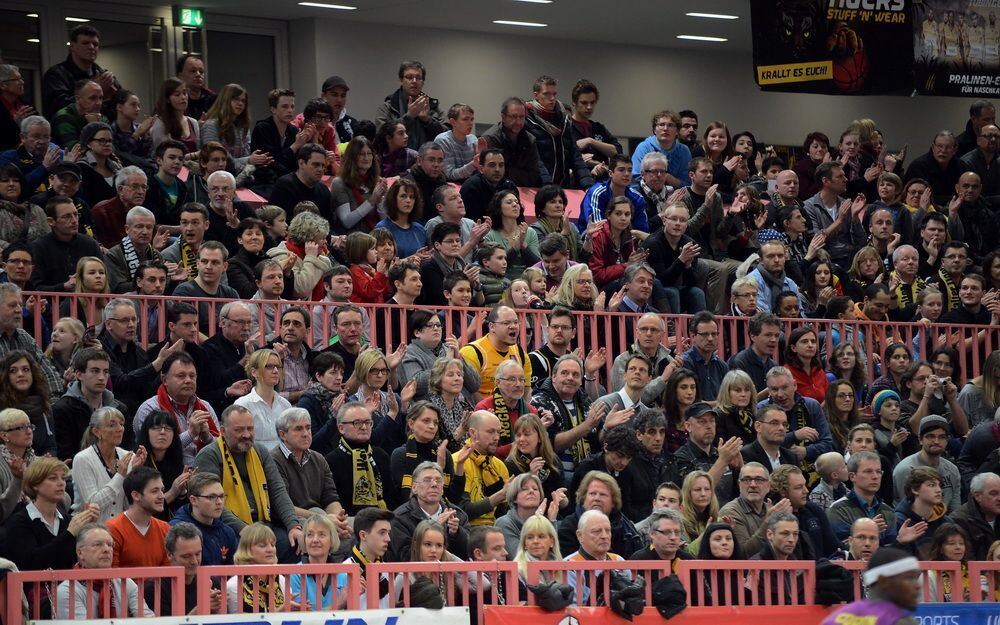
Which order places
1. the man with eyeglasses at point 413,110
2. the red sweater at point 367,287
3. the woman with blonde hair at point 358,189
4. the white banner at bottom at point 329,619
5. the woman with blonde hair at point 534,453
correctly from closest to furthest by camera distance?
the white banner at bottom at point 329,619 < the woman with blonde hair at point 534,453 < the red sweater at point 367,287 < the woman with blonde hair at point 358,189 < the man with eyeglasses at point 413,110

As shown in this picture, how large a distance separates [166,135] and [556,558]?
24.5 feet

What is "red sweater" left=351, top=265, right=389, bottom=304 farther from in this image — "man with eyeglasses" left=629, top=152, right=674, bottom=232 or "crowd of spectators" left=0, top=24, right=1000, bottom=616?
"man with eyeglasses" left=629, top=152, right=674, bottom=232

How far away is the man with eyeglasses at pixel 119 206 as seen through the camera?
14.3 metres

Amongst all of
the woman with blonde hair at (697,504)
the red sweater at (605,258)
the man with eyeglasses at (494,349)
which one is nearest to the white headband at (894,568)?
the woman with blonde hair at (697,504)

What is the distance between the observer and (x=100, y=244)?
1423 cm

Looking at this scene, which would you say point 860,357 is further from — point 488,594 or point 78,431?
point 78,431

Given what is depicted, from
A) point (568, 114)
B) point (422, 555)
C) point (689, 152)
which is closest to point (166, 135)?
point (568, 114)

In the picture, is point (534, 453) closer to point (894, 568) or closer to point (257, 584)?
point (257, 584)

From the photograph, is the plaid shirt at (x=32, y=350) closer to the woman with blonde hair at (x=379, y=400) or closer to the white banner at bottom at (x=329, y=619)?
the woman with blonde hair at (x=379, y=400)

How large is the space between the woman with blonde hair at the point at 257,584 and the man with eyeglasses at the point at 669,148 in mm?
9579

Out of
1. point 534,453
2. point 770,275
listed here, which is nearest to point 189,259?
point 534,453

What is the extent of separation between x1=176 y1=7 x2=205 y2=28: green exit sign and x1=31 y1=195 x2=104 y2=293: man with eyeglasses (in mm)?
8405

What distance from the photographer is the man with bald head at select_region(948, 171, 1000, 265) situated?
1998cm

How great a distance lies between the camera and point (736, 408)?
1378 cm
